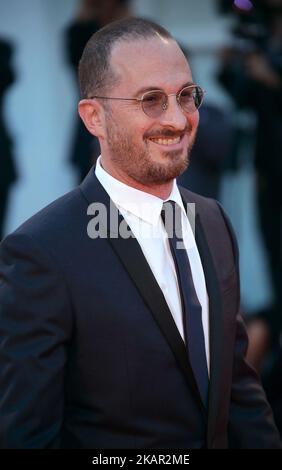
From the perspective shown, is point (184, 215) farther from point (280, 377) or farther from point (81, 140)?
point (81, 140)

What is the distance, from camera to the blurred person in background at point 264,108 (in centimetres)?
504

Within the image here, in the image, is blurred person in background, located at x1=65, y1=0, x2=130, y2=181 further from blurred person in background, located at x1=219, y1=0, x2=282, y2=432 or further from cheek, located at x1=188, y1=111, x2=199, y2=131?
cheek, located at x1=188, y1=111, x2=199, y2=131

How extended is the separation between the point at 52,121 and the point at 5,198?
5.14 ft

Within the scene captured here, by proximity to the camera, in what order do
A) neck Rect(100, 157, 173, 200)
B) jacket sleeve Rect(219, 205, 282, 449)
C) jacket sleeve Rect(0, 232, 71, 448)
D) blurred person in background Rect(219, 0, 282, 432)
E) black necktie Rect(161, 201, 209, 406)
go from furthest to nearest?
blurred person in background Rect(219, 0, 282, 432) → jacket sleeve Rect(219, 205, 282, 449) → neck Rect(100, 157, 173, 200) → black necktie Rect(161, 201, 209, 406) → jacket sleeve Rect(0, 232, 71, 448)

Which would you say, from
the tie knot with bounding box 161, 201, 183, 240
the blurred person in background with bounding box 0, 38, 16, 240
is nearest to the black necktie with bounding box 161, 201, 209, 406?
the tie knot with bounding box 161, 201, 183, 240

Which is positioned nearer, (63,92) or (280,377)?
(280,377)

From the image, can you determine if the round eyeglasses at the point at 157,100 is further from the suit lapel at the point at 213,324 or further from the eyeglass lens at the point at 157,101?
the suit lapel at the point at 213,324

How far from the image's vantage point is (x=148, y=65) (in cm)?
244

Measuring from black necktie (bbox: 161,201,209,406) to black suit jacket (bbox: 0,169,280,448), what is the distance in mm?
28

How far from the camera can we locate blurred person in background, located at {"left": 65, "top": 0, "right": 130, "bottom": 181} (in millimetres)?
5074

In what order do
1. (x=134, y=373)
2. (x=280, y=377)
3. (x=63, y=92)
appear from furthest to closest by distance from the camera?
(x=63, y=92), (x=280, y=377), (x=134, y=373)

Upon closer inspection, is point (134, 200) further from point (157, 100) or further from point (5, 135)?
point (5, 135)

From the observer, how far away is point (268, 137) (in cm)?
533
